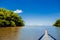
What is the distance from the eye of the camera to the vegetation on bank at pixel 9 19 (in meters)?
32.2

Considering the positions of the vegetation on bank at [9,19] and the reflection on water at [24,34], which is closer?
the reflection on water at [24,34]

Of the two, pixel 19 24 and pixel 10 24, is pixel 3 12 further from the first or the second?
pixel 19 24

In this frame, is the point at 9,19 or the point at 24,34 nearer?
the point at 24,34

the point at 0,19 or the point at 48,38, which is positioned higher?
the point at 0,19

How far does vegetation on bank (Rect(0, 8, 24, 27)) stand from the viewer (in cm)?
3217

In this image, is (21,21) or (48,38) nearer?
(48,38)

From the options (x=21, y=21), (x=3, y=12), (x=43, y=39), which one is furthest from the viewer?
(x=21, y=21)

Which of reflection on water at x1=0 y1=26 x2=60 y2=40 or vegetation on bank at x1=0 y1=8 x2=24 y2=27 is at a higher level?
vegetation on bank at x1=0 y1=8 x2=24 y2=27

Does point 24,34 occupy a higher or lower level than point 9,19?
lower

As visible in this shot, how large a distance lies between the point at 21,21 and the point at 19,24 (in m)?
0.81

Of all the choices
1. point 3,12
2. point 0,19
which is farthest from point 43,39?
point 3,12

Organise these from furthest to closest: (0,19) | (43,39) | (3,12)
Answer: (3,12)
(0,19)
(43,39)

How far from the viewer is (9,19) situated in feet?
111

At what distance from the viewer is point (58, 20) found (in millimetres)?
39531
